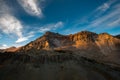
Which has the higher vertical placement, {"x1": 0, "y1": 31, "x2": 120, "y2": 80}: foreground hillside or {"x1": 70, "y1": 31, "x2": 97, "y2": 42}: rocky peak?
{"x1": 70, "y1": 31, "x2": 97, "y2": 42}: rocky peak

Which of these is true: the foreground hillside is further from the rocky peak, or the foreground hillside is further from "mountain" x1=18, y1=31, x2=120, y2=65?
the rocky peak

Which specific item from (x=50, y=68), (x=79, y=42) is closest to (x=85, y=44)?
(x=79, y=42)

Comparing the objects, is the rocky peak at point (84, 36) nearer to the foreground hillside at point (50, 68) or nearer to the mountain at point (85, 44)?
the mountain at point (85, 44)

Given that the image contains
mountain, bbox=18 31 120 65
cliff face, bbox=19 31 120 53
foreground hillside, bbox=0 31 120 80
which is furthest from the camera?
cliff face, bbox=19 31 120 53

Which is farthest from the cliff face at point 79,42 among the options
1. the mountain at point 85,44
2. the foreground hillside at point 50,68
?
the foreground hillside at point 50,68

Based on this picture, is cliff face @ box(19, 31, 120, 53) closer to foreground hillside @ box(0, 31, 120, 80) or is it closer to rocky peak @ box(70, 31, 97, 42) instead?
rocky peak @ box(70, 31, 97, 42)

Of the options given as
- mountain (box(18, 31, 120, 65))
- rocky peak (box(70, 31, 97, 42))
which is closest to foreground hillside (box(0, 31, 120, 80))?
mountain (box(18, 31, 120, 65))

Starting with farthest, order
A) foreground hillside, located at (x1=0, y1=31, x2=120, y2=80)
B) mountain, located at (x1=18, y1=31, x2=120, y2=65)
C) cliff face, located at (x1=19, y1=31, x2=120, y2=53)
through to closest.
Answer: cliff face, located at (x1=19, y1=31, x2=120, y2=53)
mountain, located at (x1=18, y1=31, x2=120, y2=65)
foreground hillside, located at (x1=0, y1=31, x2=120, y2=80)

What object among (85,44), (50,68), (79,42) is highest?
(79,42)

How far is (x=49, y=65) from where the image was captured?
36688 millimetres

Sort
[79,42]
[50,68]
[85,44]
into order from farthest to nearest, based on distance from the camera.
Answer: [79,42]
[85,44]
[50,68]

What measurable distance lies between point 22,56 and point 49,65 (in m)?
7.22

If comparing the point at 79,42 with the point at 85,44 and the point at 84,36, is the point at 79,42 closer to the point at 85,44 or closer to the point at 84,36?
the point at 85,44

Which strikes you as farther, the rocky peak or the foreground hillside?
the rocky peak
